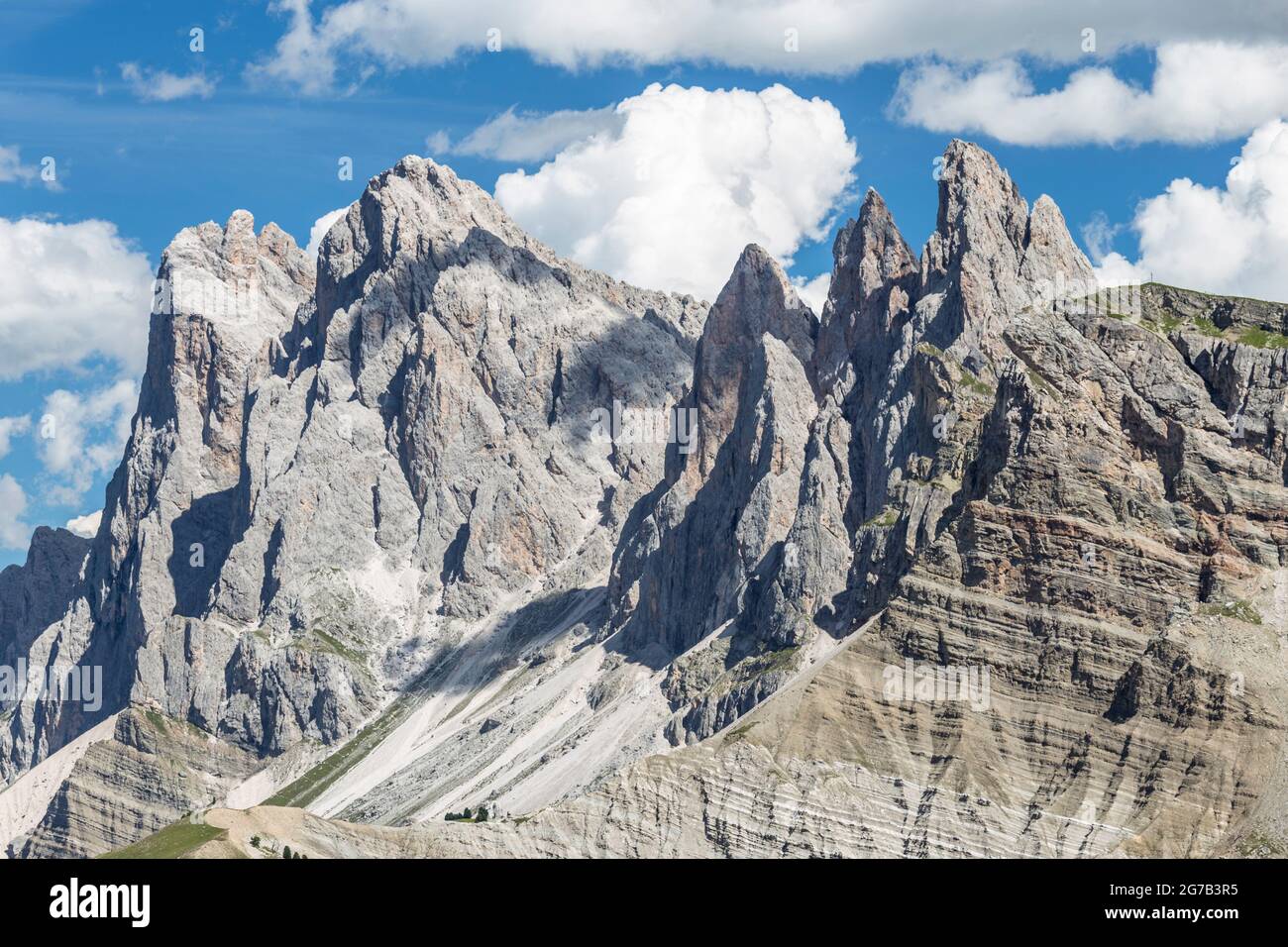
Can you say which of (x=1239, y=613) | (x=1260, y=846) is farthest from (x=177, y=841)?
(x=1239, y=613)

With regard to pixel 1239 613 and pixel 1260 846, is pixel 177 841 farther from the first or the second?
pixel 1239 613

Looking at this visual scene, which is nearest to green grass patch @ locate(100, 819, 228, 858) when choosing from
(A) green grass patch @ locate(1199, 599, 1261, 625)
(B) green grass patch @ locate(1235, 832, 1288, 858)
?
→ (B) green grass patch @ locate(1235, 832, 1288, 858)

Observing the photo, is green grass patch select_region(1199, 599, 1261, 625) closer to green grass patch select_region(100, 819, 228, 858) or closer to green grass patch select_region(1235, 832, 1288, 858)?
green grass patch select_region(1235, 832, 1288, 858)

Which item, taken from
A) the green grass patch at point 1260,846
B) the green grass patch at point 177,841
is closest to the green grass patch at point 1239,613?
the green grass patch at point 1260,846
